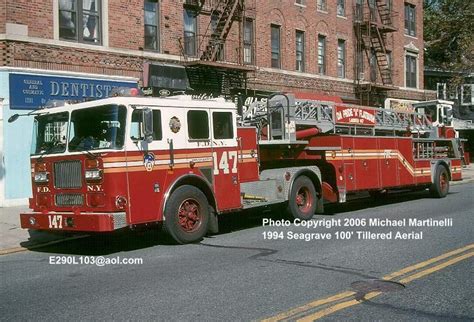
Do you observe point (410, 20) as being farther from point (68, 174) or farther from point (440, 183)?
point (68, 174)

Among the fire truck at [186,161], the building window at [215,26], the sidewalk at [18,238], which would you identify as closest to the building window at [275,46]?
the building window at [215,26]

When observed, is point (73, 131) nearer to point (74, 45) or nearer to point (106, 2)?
point (74, 45)

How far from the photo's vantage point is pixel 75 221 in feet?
28.1

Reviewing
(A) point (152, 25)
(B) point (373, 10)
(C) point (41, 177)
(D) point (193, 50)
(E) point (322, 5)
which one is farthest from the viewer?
(B) point (373, 10)

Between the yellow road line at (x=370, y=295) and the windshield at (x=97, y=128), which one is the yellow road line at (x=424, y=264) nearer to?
the yellow road line at (x=370, y=295)

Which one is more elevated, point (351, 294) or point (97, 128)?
point (97, 128)

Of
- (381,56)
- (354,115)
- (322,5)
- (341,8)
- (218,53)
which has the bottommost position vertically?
(354,115)

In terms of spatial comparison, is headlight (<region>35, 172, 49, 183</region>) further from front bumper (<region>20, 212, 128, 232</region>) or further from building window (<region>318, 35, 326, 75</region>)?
building window (<region>318, 35, 326, 75</region>)

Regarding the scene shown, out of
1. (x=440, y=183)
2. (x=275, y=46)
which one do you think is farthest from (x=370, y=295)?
(x=275, y=46)

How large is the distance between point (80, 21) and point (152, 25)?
2772 millimetres

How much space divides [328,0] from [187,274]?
2190cm

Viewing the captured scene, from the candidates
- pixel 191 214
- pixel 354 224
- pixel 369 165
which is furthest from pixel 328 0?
pixel 191 214

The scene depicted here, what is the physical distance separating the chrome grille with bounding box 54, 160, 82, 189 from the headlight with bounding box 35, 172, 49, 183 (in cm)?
20

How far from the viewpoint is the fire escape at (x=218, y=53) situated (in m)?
20.0
